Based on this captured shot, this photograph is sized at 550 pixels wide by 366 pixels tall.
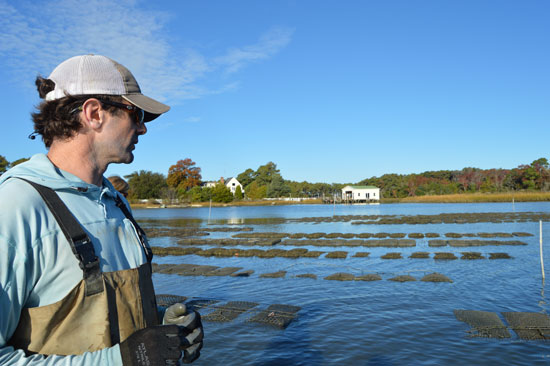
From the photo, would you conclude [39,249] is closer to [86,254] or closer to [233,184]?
[86,254]

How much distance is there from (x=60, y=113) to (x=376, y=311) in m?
7.42

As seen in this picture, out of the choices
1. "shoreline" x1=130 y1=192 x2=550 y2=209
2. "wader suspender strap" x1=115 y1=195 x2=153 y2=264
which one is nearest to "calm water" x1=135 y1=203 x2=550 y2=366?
"wader suspender strap" x1=115 y1=195 x2=153 y2=264

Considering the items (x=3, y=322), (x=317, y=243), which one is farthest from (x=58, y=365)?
(x=317, y=243)

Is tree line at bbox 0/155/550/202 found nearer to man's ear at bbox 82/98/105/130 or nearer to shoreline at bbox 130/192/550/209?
shoreline at bbox 130/192/550/209

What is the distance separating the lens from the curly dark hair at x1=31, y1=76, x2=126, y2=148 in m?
1.52

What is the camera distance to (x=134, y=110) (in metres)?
1.65

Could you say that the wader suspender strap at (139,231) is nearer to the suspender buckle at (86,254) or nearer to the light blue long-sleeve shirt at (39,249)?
the light blue long-sleeve shirt at (39,249)

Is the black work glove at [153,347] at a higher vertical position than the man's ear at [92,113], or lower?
lower

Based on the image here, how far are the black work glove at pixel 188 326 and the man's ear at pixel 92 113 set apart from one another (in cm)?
87

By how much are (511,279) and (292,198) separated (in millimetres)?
93406

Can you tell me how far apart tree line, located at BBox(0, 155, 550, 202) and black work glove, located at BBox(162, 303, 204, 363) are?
3368 inches

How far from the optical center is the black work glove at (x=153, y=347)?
1.31 m

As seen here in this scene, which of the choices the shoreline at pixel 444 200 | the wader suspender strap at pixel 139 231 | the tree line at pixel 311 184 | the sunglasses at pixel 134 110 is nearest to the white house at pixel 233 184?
the tree line at pixel 311 184

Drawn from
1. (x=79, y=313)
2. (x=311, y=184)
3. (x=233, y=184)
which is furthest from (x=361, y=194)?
(x=79, y=313)
